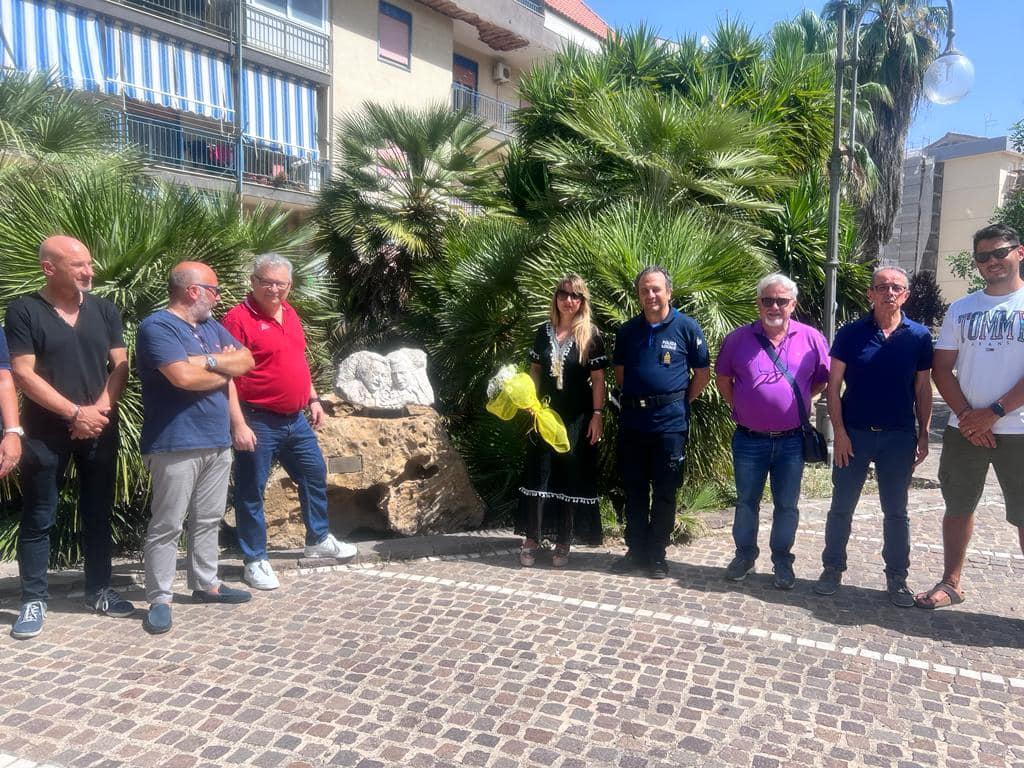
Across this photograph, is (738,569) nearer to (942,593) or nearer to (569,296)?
(942,593)

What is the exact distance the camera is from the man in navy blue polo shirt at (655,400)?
4570 mm

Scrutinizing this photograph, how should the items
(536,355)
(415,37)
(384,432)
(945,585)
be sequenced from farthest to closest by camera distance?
(415,37) → (384,432) → (536,355) → (945,585)

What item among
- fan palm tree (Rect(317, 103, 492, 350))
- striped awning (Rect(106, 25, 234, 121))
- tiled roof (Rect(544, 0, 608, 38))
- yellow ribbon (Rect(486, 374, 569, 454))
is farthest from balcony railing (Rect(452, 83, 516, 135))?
yellow ribbon (Rect(486, 374, 569, 454))

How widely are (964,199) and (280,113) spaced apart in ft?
148

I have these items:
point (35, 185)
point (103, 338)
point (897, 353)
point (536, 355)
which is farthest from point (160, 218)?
point (897, 353)

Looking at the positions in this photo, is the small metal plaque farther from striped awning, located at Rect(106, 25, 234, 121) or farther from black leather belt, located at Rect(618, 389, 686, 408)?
striped awning, located at Rect(106, 25, 234, 121)

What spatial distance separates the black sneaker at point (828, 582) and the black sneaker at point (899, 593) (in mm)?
263

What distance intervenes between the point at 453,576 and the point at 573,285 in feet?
6.07

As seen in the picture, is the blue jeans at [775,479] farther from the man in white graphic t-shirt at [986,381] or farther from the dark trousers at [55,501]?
the dark trousers at [55,501]

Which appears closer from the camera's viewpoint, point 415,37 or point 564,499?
point 564,499

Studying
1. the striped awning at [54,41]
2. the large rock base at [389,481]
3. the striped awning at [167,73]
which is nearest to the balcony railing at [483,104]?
the striped awning at [167,73]

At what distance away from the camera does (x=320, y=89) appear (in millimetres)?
17797

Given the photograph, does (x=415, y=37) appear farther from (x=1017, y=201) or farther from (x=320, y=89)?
(x=1017, y=201)

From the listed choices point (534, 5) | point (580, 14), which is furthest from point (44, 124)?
point (580, 14)
